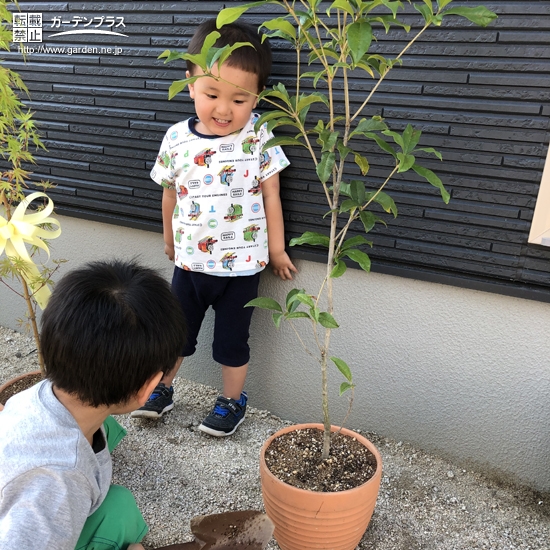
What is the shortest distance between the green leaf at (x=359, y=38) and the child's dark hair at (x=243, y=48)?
2.35 ft

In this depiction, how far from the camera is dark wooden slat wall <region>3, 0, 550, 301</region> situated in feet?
6.20

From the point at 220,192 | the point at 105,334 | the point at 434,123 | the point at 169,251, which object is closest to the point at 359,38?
the point at 434,123

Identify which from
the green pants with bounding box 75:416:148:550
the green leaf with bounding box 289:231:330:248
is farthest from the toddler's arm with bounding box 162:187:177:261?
the green pants with bounding box 75:416:148:550

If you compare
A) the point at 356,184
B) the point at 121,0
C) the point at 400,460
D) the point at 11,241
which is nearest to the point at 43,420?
the point at 11,241

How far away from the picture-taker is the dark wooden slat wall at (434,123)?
6.20ft

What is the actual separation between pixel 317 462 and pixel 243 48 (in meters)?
1.46

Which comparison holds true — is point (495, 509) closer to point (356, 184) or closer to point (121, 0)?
point (356, 184)

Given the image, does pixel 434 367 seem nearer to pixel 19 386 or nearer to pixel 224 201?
pixel 224 201

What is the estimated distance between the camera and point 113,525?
1.55 metres

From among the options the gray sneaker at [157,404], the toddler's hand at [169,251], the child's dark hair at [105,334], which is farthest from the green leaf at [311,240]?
the gray sneaker at [157,404]

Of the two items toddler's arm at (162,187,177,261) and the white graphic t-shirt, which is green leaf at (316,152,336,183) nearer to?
the white graphic t-shirt

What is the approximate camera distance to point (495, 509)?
7.00ft

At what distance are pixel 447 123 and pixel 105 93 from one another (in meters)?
1.60

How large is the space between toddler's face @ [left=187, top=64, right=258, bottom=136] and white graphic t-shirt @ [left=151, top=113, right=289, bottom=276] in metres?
0.07
